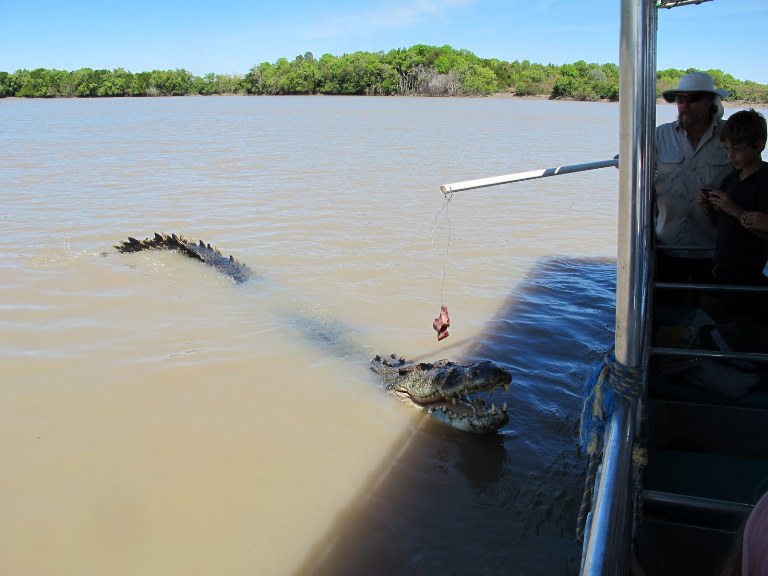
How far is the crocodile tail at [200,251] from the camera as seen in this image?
7.85m

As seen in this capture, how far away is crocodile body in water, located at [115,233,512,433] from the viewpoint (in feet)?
12.7

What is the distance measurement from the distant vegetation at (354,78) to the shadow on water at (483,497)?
2698 inches

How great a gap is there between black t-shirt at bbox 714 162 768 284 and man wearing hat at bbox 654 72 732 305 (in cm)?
42

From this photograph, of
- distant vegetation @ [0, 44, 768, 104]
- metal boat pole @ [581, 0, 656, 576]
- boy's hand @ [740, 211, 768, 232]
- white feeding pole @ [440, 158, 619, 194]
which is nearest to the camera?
metal boat pole @ [581, 0, 656, 576]

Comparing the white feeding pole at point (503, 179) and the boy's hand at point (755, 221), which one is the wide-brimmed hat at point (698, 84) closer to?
the white feeding pole at point (503, 179)

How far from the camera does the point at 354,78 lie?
266 feet

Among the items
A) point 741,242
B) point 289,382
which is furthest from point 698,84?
point 289,382

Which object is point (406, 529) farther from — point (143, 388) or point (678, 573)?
point (143, 388)

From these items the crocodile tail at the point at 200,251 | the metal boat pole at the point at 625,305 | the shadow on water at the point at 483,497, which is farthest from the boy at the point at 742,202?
the crocodile tail at the point at 200,251

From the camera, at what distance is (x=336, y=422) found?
4.43 meters

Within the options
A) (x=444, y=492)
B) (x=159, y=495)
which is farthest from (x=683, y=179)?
(x=159, y=495)


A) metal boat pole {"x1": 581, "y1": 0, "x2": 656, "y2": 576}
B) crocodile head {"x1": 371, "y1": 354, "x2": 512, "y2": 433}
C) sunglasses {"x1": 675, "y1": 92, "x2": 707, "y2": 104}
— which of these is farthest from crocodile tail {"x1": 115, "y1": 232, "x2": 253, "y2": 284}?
metal boat pole {"x1": 581, "y1": 0, "x2": 656, "y2": 576}

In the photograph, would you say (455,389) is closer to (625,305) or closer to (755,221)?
(755,221)

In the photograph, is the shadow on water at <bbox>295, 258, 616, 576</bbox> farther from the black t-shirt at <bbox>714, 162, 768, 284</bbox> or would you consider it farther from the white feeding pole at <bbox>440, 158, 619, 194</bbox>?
the white feeding pole at <bbox>440, 158, 619, 194</bbox>
